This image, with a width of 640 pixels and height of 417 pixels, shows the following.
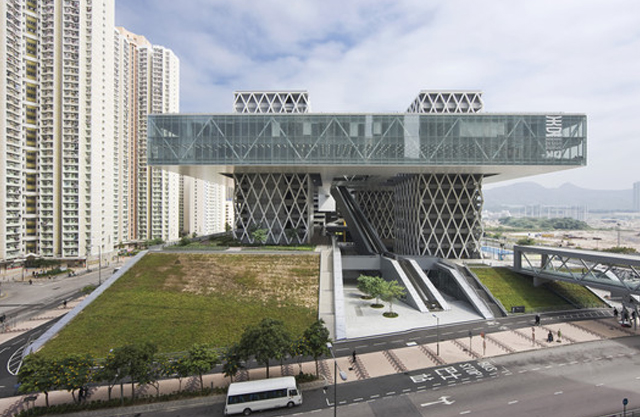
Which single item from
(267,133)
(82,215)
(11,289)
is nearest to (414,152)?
(267,133)

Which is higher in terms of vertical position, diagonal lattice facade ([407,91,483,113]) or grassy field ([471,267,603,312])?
diagonal lattice facade ([407,91,483,113])

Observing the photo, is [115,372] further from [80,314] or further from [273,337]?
[80,314]

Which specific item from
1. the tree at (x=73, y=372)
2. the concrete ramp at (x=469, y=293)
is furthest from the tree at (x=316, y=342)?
the concrete ramp at (x=469, y=293)

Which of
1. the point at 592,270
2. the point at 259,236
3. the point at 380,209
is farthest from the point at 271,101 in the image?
the point at 592,270

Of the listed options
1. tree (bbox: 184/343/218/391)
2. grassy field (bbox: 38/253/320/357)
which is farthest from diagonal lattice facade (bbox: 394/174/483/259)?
tree (bbox: 184/343/218/391)

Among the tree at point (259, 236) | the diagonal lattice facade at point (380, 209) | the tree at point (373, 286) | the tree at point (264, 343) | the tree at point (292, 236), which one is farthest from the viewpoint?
the diagonal lattice facade at point (380, 209)

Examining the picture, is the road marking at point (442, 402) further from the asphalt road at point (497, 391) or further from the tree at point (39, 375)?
the tree at point (39, 375)

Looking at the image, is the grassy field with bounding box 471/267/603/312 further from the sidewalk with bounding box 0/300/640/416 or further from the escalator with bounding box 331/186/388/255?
the escalator with bounding box 331/186/388/255
